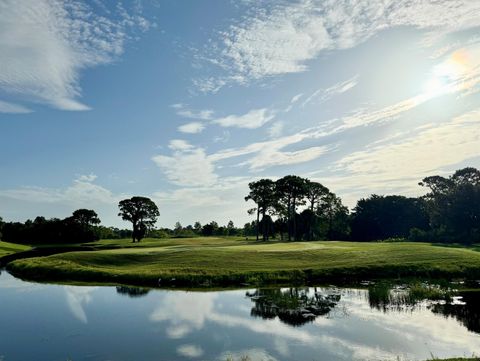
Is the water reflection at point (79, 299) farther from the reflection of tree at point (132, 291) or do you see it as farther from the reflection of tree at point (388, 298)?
the reflection of tree at point (388, 298)

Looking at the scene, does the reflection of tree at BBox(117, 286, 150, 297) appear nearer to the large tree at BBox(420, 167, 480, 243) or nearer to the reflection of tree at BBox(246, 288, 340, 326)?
the reflection of tree at BBox(246, 288, 340, 326)

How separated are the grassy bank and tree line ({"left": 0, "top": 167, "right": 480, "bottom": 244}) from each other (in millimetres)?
43759

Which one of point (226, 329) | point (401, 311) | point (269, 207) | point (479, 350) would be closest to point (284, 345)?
point (226, 329)

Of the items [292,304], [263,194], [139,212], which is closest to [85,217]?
[139,212]

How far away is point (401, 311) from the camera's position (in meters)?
31.3

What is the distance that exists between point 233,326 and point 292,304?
733cm

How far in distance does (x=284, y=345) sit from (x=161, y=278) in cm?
2523

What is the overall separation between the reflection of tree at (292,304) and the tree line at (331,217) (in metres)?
69.1

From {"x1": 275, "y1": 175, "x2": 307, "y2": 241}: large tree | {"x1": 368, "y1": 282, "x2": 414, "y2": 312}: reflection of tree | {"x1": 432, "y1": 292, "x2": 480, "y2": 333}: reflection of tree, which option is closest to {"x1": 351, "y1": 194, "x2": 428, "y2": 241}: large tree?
{"x1": 275, "y1": 175, "x2": 307, "y2": 241}: large tree

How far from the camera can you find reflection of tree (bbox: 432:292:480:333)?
27.1 meters

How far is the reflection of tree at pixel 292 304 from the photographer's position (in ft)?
97.8

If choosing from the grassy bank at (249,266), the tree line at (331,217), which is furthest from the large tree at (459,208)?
the grassy bank at (249,266)

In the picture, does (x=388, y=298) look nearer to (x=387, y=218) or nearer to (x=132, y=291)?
(x=132, y=291)

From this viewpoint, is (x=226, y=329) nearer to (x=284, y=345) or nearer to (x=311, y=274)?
(x=284, y=345)
